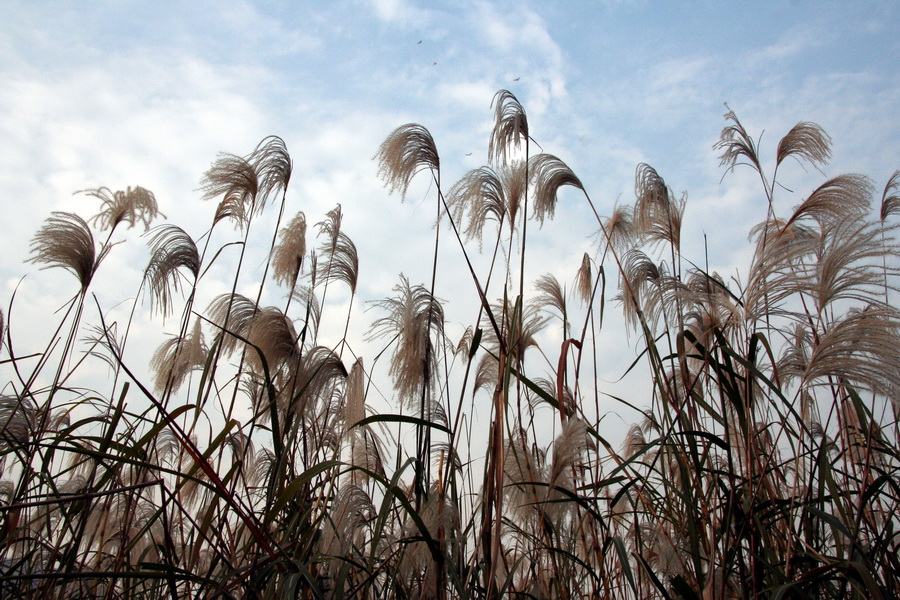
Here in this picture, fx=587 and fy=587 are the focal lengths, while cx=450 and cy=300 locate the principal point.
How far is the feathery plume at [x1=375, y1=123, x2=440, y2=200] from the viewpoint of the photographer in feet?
8.84

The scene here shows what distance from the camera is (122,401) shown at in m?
1.92

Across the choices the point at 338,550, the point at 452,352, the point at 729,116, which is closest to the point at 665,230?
the point at 729,116

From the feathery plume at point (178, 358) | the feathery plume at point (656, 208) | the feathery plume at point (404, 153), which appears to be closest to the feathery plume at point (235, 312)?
the feathery plume at point (178, 358)

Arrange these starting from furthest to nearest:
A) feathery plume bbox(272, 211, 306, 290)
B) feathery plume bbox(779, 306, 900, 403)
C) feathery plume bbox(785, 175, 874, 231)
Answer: feathery plume bbox(272, 211, 306, 290), feathery plume bbox(785, 175, 874, 231), feathery plume bbox(779, 306, 900, 403)

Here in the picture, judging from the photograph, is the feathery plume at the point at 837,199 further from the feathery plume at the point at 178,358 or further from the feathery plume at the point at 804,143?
the feathery plume at the point at 178,358

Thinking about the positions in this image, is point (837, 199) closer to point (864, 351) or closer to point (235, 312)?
point (864, 351)

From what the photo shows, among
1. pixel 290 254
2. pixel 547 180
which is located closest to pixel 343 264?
pixel 290 254

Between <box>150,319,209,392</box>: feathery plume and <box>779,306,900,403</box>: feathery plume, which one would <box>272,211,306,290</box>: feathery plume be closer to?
<box>150,319,209,392</box>: feathery plume

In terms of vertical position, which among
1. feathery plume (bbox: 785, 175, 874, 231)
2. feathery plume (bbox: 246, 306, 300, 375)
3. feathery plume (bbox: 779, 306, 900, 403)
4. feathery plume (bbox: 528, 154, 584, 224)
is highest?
feathery plume (bbox: 528, 154, 584, 224)

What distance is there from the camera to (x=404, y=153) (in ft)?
8.87

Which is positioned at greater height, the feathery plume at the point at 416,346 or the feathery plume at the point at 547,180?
the feathery plume at the point at 547,180

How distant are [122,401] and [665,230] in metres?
2.57

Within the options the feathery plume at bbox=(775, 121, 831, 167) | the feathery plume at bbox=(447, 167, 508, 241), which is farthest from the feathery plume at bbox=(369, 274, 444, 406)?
the feathery plume at bbox=(775, 121, 831, 167)

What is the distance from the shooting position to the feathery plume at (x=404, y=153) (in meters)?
2.69
